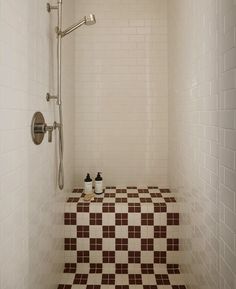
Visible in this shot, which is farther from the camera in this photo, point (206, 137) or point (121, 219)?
point (121, 219)

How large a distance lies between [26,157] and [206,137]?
34.5 inches

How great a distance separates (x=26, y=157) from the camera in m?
1.28

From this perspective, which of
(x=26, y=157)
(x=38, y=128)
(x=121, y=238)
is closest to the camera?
(x=26, y=157)

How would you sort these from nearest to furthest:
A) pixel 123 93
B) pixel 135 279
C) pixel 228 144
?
pixel 228 144 → pixel 135 279 → pixel 123 93

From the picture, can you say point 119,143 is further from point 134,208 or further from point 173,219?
point 173,219

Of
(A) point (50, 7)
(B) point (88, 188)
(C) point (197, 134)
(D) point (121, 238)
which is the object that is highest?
(A) point (50, 7)

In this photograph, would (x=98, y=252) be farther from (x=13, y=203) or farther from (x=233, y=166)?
(x=233, y=166)

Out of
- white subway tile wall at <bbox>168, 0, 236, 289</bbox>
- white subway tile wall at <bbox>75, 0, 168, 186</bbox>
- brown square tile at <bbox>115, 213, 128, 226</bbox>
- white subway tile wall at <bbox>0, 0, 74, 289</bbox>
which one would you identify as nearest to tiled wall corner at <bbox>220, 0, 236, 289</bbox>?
white subway tile wall at <bbox>168, 0, 236, 289</bbox>

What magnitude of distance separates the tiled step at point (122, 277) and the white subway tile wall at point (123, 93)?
28.8 inches

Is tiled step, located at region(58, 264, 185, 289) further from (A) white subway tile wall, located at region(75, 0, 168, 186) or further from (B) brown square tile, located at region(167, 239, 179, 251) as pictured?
(A) white subway tile wall, located at region(75, 0, 168, 186)

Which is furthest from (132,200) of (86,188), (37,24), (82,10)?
(82,10)

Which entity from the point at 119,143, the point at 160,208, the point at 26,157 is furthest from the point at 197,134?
the point at 119,143

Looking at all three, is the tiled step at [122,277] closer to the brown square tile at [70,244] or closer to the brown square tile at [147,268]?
the brown square tile at [147,268]

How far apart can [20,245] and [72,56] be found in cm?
170
